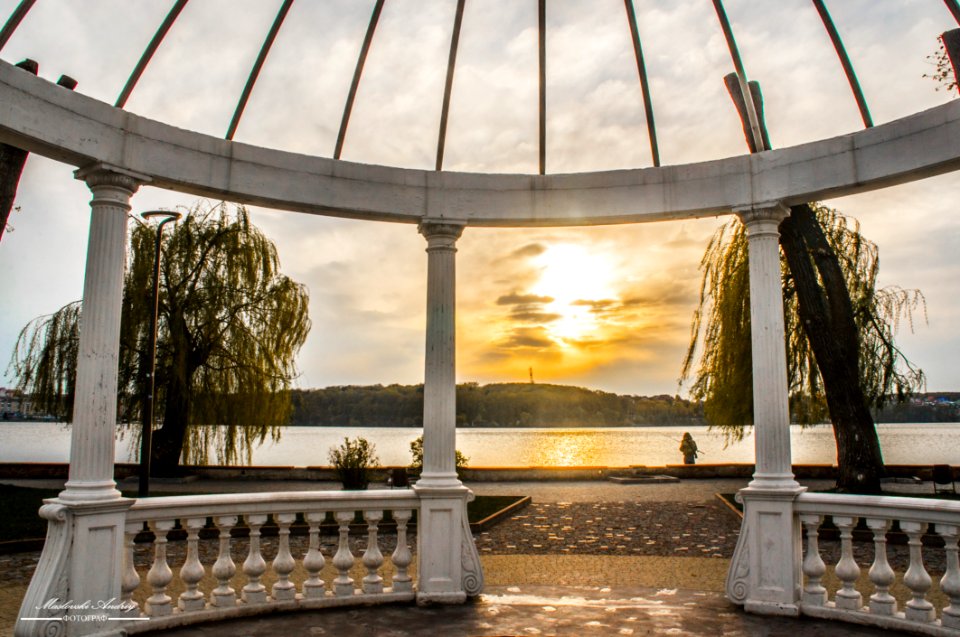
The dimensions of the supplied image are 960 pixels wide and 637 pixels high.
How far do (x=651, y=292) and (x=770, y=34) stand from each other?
9.90m

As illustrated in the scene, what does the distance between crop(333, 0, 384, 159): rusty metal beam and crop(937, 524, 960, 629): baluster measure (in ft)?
21.3

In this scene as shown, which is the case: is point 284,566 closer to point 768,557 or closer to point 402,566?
point 402,566

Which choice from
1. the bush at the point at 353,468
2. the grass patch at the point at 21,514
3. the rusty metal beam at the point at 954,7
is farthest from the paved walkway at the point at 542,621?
the bush at the point at 353,468

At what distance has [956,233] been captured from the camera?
14.4 metres

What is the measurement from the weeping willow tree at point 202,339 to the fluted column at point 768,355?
19.1 metres

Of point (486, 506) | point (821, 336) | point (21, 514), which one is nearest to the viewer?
point (821, 336)

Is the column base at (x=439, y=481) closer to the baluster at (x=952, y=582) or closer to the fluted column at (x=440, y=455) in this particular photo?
the fluted column at (x=440, y=455)

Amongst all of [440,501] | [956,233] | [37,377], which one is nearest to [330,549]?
[440,501]

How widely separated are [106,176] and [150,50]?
4.41ft

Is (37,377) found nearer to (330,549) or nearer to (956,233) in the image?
(330,549)

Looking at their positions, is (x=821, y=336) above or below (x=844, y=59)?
below

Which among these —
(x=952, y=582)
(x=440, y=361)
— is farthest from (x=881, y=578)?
(x=440, y=361)

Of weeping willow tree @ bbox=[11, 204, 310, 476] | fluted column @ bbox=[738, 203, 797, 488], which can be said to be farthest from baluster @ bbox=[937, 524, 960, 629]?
weeping willow tree @ bbox=[11, 204, 310, 476]

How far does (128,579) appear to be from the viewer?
5945mm
